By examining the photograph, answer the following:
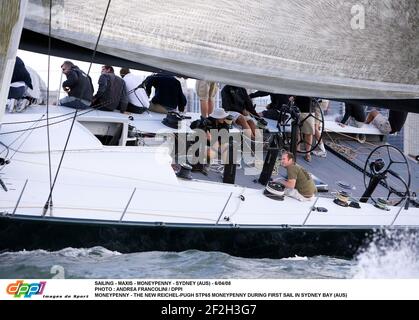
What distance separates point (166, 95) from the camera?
8695 mm

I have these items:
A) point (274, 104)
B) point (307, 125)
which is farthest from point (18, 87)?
point (274, 104)

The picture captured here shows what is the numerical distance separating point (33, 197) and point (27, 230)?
37cm

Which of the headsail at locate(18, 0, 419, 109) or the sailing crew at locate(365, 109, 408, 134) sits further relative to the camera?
the sailing crew at locate(365, 109, 408, 134)

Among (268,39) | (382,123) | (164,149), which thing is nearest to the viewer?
(268,39)

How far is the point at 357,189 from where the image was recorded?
309 inches

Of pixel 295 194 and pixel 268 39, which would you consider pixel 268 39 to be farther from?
pixel 295 194

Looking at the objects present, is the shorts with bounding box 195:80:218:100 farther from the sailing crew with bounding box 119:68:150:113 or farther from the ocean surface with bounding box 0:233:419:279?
the ocean surface with bounding box 0:233:419:279

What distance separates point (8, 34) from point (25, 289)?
131cm

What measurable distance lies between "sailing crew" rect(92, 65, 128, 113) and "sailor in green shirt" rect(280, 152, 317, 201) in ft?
6.54

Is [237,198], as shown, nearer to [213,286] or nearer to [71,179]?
[71,179]

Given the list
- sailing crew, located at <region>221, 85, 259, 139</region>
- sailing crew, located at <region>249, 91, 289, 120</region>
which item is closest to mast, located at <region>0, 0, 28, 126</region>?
sailing crew, located at <region>221, 85, 259, 139</region>

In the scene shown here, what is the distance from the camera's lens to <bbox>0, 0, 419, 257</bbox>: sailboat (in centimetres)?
456

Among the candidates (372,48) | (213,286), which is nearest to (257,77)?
(372,48)
